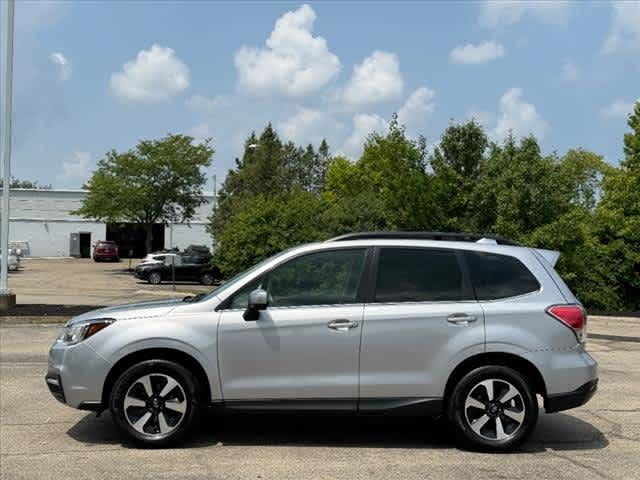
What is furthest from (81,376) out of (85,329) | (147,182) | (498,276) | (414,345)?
(147,182)

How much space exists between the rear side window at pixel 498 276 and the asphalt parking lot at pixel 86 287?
59.4 feet

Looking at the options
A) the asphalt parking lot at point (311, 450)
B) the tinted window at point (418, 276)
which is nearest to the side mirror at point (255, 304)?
the tinted window at point (418, 276)

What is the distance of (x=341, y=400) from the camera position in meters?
5.68

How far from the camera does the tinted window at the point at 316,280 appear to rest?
584 cm

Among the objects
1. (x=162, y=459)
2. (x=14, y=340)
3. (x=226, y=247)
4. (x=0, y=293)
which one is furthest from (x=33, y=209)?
(x=162, y=459)

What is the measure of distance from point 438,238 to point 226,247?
732 inches

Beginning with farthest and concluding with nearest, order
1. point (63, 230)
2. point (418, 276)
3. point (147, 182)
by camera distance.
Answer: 1. point (63, 230)
2. point (147, 182)
3. point (418, 276)

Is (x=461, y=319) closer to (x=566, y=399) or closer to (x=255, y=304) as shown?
(x=566, y=399)

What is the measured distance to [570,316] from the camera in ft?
19.1

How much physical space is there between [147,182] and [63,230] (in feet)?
80.1

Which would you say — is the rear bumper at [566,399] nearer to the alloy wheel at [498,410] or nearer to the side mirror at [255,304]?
the alloy wheel at [498,410]

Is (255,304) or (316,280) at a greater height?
(316,280)

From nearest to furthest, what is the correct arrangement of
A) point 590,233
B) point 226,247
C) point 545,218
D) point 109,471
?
point 109,471
point 545,218
point 590,233
point 226,247

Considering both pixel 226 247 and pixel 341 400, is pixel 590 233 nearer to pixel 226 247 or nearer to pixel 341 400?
pixel 226 247
